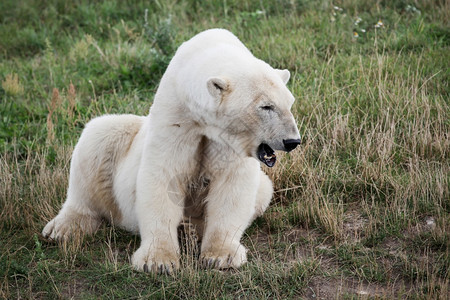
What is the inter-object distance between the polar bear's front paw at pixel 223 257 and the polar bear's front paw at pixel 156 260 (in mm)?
209

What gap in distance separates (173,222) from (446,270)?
6.27 ft

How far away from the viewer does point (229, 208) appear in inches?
171

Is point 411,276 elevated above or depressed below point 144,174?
below

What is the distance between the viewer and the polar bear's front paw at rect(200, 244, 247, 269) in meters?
4.16

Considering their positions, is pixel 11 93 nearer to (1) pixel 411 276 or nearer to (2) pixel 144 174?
(2) pixel 144 174

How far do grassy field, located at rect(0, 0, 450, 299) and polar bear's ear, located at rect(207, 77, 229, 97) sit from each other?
1139 mm

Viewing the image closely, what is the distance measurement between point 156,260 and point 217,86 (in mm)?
1298

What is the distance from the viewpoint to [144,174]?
14.1 feet

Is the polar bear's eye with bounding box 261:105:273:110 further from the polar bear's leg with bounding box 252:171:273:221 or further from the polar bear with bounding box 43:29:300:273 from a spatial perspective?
the polar bear's leg with bounding box 252:171:273:221

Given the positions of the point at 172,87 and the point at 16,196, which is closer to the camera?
the point at 172,87

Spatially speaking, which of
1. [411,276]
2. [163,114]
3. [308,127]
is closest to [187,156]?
[163,114]

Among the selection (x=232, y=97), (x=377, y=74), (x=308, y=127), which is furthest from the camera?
(x=377, y=74)

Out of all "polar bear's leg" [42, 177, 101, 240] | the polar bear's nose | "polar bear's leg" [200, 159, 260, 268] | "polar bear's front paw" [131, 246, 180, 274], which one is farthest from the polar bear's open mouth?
"polar bear's leg" [42, 177, 101, 240]

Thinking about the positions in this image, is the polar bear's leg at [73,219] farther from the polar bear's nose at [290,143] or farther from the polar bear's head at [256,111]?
the polar bear's nose at [290,143]
